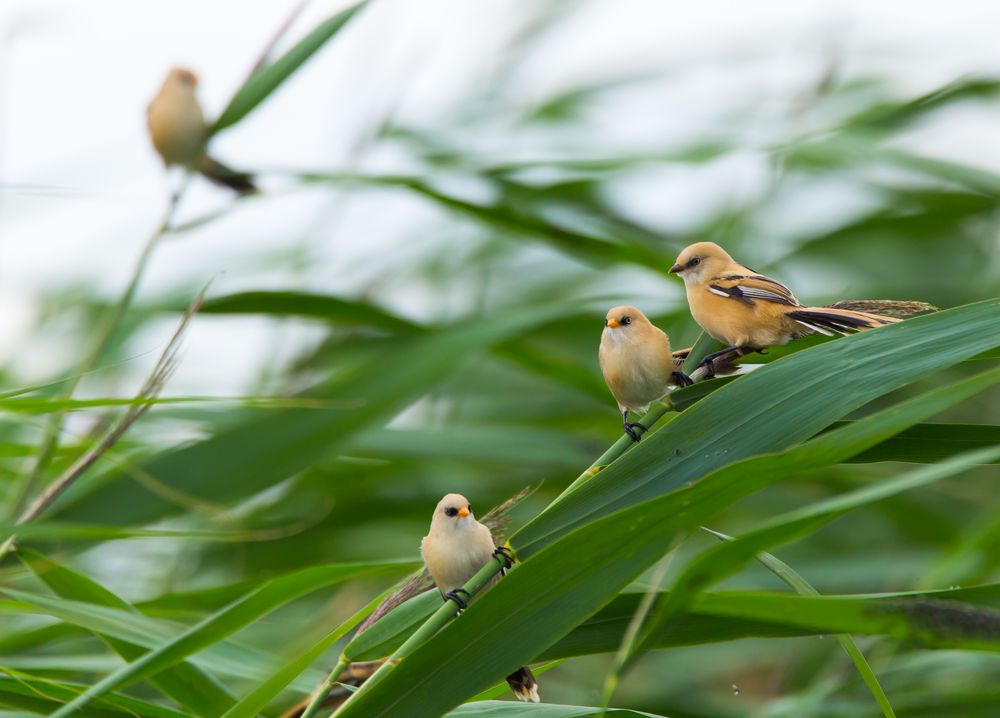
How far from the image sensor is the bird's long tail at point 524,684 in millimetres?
1040

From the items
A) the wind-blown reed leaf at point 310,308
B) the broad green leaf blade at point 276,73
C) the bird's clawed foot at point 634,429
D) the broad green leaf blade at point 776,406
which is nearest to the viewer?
the broad green leaf blade at point 776,406

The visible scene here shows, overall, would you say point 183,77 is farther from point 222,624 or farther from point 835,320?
point 835,320

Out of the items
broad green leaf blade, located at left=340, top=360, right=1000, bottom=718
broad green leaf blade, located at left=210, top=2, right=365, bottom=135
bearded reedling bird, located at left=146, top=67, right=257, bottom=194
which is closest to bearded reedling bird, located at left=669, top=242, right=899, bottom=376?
broad green leaf blade, located at left=340, top=360, right=1000, bottom=718

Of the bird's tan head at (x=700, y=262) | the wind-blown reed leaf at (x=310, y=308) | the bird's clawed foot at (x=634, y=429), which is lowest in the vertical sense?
the bird's clawed foot at (x=634, y=429)

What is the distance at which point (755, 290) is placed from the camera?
3.76 feet

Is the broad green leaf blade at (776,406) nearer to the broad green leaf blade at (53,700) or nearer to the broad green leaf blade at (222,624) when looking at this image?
the broad green leaf blade at (222,624)

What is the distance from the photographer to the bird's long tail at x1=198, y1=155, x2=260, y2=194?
195cm

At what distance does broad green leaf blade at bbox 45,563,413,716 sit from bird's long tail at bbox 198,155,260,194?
1.00m

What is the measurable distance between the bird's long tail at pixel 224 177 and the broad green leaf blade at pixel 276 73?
40cm

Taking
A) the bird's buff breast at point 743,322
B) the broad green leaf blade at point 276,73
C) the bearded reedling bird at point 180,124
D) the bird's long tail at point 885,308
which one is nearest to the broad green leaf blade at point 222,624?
the bird's buff breast at point 743,322

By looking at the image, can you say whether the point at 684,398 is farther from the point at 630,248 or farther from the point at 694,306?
the point at 630,248

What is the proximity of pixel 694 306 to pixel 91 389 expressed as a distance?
2.10m

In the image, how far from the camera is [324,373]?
2.92 metres

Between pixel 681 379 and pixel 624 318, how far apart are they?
0.11 meters
